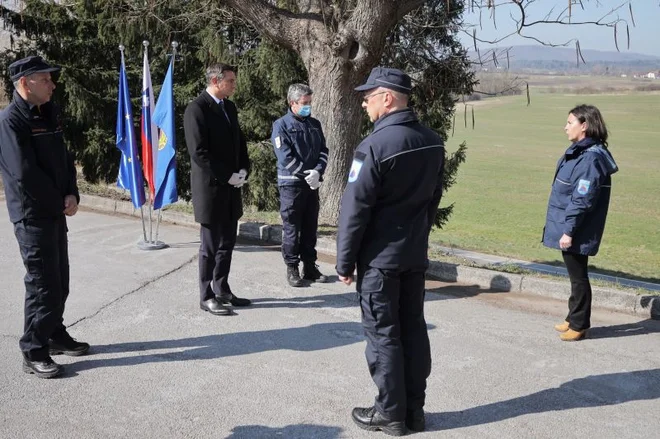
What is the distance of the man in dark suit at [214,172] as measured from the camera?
6042mm

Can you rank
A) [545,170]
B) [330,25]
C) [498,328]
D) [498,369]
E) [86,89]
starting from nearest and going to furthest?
[498,369], [498,328], [330,25], [86,89], [545,170]

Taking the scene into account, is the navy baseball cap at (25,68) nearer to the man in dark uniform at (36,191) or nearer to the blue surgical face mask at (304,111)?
the man in dark uniform at (36,191)

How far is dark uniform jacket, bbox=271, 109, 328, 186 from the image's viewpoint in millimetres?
6891

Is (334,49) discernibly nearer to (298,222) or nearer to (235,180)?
(298,222)

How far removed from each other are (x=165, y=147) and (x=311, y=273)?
2.39 metres

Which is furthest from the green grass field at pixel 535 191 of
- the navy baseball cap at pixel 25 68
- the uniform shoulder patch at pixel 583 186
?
the navy baseball cap at pixel 25 68

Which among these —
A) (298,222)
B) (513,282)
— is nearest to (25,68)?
(298,222)

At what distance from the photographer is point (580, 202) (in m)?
5.52

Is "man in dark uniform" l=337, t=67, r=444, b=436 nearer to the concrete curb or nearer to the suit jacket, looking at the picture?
the suit jacket

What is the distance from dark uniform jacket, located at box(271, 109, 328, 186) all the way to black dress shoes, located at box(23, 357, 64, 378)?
2842mm

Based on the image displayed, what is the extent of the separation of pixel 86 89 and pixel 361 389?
43.1ft

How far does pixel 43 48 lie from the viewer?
16109 mm

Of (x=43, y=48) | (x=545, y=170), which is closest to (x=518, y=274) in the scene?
(x=43, y=48)

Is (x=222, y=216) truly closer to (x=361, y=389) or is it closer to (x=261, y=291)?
(x=261, y=291)
